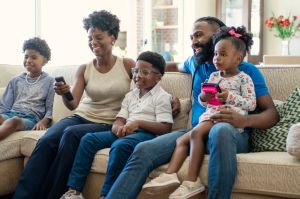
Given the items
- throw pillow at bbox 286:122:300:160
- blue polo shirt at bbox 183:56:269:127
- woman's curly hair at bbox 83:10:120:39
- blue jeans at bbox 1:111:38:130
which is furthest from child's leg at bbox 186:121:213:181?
blue jeans at bbox 1:111:38:130

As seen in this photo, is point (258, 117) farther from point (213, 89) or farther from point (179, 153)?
point (179, 153)

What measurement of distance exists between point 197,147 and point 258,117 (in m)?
0.35

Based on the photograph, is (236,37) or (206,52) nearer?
(236,37)

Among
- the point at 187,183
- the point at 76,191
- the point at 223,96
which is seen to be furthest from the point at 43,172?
the point at 223,96

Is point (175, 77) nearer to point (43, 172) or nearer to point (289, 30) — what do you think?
point (43, 172)

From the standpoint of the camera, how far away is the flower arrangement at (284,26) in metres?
6.47

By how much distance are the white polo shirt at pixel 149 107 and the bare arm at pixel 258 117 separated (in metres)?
0.38

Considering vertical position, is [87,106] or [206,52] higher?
→ [206,52]

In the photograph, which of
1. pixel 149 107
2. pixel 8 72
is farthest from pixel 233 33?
pixel 8 72

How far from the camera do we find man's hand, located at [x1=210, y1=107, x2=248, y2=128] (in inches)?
83.1

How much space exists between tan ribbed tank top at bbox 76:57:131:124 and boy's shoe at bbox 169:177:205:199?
2.78ft

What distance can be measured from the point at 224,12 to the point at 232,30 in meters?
4.96

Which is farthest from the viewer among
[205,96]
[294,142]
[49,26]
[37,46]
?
[49,26]

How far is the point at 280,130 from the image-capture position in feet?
7.29
